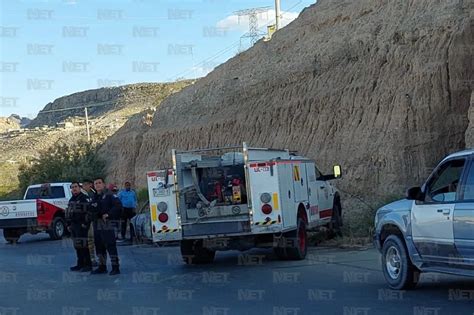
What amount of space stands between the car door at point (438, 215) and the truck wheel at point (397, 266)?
44 centimetres

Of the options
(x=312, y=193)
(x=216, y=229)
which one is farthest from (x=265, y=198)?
(x=312, y=193)

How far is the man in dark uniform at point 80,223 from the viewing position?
51.3 feet

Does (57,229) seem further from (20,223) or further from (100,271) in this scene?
(100,271)

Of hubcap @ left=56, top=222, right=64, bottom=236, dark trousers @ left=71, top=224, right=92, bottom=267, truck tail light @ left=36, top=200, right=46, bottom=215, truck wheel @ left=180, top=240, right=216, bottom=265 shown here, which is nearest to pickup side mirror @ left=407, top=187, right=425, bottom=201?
truck wheel @ left=180, top=240, right=216, bottom=265

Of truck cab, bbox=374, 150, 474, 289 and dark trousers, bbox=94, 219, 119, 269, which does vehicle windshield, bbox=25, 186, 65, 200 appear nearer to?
dark trousers, bbox=94, 219, 119, 269

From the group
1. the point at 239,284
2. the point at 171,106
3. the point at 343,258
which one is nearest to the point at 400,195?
the point at 343,258

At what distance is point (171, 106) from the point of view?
43281 millimetres

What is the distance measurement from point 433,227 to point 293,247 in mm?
5336

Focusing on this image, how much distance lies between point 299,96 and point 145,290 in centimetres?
1935

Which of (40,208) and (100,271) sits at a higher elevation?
(40,208)

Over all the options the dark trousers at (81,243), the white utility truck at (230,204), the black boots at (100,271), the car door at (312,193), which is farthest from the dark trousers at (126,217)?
the black boots at (100,271)

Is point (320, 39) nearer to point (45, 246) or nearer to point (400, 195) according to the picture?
point (400, 195)

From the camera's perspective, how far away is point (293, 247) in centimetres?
1517

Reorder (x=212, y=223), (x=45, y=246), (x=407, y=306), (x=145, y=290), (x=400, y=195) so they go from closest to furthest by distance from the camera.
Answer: (x=407, y=306) → (x=145, y=290) → (x=212, y=223) → (x=400, y=195) → (x=45, y=246)
